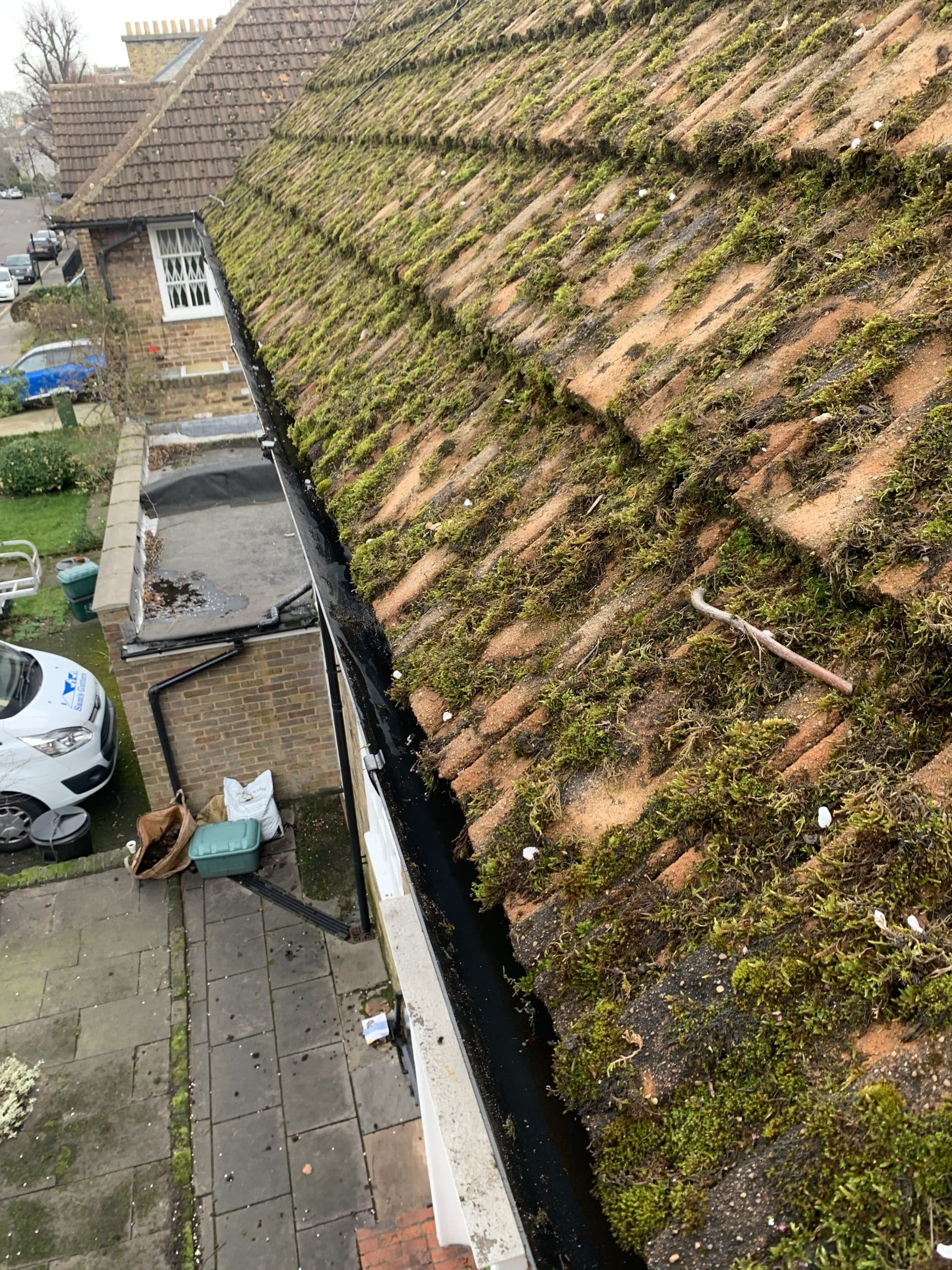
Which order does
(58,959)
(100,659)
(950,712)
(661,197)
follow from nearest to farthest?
(950,712), (661,197), (58,959), (100,659)

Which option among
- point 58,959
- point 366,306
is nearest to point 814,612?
point 366,306

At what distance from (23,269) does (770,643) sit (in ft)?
138

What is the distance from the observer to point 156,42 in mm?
19344

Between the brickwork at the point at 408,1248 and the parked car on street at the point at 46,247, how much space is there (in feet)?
146

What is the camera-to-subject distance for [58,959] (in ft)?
23.6

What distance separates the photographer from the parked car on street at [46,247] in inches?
1540

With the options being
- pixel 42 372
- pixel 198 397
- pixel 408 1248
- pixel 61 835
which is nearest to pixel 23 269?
pixel 42 372

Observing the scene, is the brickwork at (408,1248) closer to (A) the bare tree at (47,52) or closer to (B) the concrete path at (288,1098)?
(B) the concrete path at (288,1098)

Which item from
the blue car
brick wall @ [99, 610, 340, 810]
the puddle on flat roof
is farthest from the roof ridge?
brick wall @ [99, 610, 340, 810]

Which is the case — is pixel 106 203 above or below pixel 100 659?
above

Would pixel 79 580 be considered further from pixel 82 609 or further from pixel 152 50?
pixel 152 50

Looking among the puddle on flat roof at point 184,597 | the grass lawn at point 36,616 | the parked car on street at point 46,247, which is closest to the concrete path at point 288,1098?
the puddle on flat roof at point 184,597

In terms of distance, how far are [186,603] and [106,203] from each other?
869 centimetres

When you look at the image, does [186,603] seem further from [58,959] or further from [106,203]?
[106,203]
